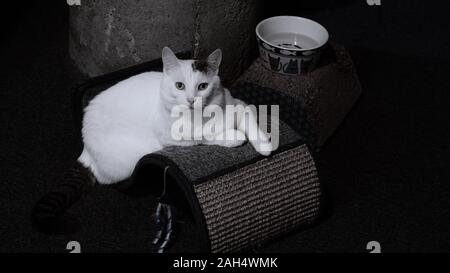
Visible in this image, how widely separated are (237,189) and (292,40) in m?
0.92

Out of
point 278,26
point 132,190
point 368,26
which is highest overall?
point 278,26

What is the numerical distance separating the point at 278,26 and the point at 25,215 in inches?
47.9

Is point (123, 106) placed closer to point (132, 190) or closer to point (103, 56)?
point (132, 190)

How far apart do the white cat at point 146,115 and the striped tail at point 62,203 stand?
44mm

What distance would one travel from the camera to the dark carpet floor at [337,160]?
69.5 inches

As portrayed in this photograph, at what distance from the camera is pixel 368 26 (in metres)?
3.00

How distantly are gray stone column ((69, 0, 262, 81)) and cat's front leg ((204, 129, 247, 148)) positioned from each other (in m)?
0.59

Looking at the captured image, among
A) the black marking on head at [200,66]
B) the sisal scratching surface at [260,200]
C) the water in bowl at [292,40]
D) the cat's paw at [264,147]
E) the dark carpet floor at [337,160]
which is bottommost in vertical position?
the dark carpet floor at [337,160]

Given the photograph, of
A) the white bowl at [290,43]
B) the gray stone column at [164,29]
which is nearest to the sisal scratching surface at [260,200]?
the white bowl at [290,43]

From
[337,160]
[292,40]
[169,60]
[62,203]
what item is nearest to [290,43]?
[292,40]

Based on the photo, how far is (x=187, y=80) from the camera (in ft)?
4.96

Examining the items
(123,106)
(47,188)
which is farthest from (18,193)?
(123,106)

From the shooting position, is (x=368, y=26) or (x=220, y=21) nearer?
(x=220, y=21)

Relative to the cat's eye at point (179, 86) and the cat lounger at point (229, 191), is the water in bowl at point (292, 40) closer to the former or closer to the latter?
the cat lounger at point (229, 191)
